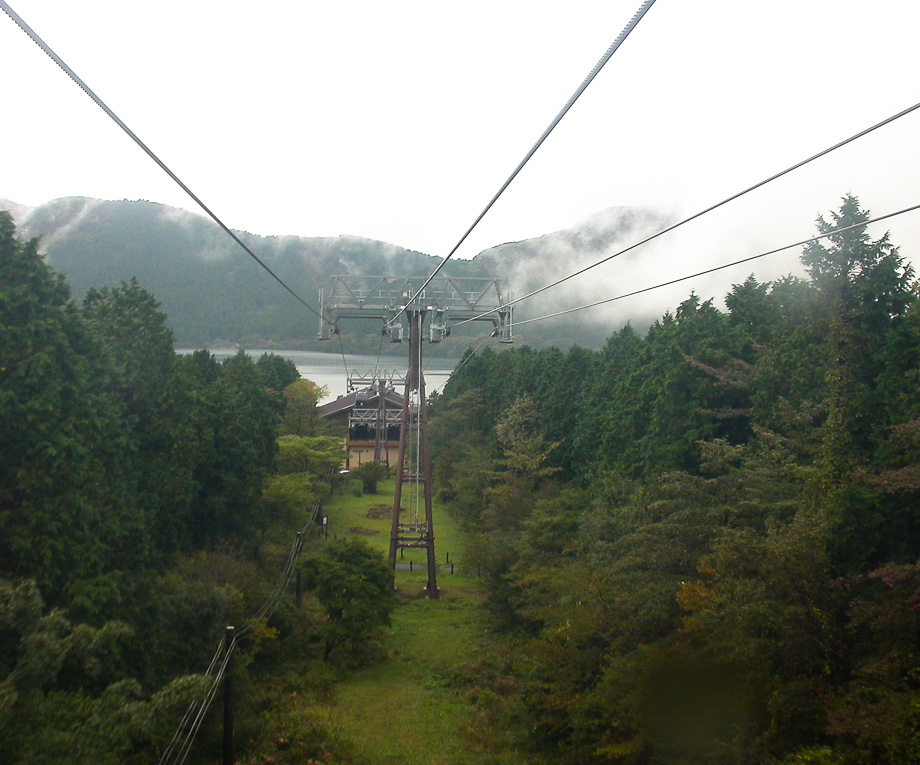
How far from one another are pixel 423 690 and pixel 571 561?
4.26 metres

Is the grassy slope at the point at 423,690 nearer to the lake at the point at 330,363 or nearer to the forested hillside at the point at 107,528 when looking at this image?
the forested hillside at the point at 107,528

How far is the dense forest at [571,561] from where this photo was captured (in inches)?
338

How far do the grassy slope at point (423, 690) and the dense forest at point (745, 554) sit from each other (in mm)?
944

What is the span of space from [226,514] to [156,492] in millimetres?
5449

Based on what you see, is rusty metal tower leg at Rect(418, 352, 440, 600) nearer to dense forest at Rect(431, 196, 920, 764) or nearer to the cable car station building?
dense forest at Rect(431, 196, 920, 764)

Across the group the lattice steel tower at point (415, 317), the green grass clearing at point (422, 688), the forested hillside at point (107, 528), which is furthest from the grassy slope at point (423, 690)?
the forested hillside at point (107, 528)

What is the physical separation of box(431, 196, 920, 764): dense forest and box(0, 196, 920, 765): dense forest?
4cm

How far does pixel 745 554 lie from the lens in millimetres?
9977

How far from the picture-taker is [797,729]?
8.49 metres

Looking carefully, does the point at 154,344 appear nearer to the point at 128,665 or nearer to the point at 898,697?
the point at 128,665

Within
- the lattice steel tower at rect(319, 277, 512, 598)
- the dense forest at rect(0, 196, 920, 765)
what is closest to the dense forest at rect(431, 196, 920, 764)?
the dense forest at rect(0, 196, 920, 765)

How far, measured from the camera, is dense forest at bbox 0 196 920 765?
859cm

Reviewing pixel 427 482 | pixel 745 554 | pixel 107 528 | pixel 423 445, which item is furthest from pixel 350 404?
pixel 745 554

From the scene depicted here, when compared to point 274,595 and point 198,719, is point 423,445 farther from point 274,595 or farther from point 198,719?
point 198,719
